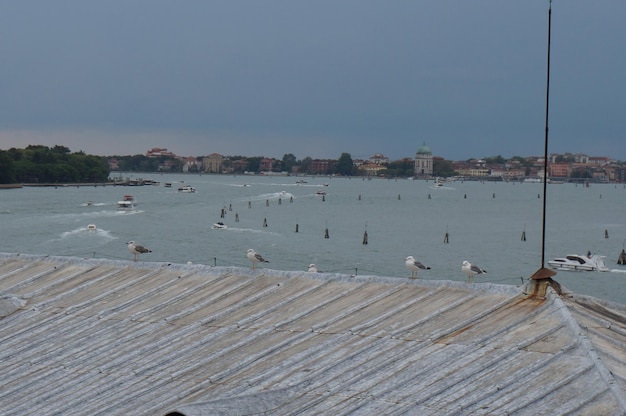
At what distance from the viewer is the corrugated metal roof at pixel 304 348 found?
35.6 ft

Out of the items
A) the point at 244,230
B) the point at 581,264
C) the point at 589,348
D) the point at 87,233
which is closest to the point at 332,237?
the point at 244,230

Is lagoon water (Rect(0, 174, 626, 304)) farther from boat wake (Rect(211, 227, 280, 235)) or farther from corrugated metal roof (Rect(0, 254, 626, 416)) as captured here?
corrugated metal roof (Rect(0, 254, 626, 416))

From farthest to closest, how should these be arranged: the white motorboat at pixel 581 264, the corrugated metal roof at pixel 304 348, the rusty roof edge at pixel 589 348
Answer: the white motorboat at pixel 581 264 → the corrugated metal roof at pixel 304 348 → the rusty roof edge at pixel 589 348

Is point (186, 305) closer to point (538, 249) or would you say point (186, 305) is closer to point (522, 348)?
point (522, 348)

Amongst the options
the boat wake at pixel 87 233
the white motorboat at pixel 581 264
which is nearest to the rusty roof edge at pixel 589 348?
the white motorboat at pixel 581 264

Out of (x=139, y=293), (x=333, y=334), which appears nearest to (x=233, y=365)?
(x=333, y=334)

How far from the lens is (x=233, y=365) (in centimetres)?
1317

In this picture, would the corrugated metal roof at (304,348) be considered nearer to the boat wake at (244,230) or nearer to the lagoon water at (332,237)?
the lagoon water at (332,237)

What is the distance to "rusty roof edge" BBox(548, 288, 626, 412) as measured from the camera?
9953mm

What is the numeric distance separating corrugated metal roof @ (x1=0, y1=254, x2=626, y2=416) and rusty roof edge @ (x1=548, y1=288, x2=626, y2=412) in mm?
25

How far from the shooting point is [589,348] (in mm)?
11172

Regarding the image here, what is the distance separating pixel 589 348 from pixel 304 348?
13.4 feet

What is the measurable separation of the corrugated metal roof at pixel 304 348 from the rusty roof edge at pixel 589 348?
0.03 meters

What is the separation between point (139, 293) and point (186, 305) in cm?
154
